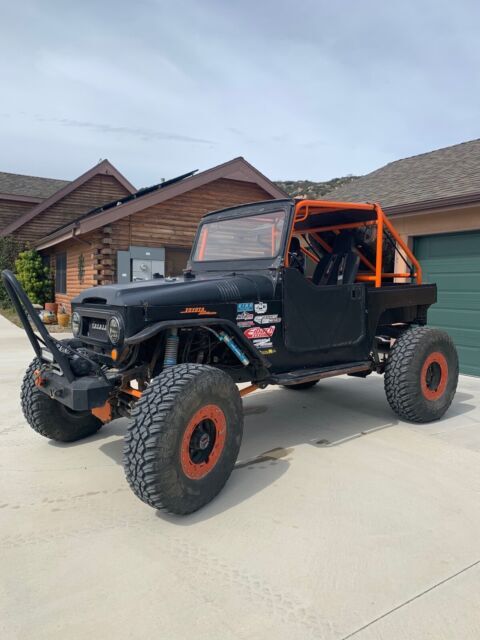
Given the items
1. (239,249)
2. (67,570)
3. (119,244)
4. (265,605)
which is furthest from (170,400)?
(119,244)

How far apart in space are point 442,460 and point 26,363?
661 centimetres

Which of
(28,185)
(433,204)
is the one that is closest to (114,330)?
(433,204)

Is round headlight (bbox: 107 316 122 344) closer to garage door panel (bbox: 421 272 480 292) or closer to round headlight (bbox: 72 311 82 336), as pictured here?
round headlight (bbox: 72 311 82 336)

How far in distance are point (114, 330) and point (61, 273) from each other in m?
15.5

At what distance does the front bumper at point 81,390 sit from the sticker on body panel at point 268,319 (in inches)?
47.7

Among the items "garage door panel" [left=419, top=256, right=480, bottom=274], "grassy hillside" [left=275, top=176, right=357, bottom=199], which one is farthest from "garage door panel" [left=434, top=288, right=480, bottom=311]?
"grassy hillside" [left=275, top=176, right=357, bottom=199]

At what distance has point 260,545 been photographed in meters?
2.71

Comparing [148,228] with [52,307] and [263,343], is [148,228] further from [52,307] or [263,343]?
[263,343]

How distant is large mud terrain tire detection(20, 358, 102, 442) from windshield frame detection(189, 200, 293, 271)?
1718 mm

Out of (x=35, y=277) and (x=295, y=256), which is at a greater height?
(x=295, y=256)

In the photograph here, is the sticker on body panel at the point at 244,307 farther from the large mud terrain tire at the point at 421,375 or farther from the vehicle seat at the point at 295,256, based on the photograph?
the large mud terrain tire at the point at 421,375

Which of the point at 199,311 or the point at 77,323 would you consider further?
the point at 77,323

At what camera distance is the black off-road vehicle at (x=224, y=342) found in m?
3.01

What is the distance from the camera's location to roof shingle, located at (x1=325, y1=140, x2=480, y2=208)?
8.35 m
